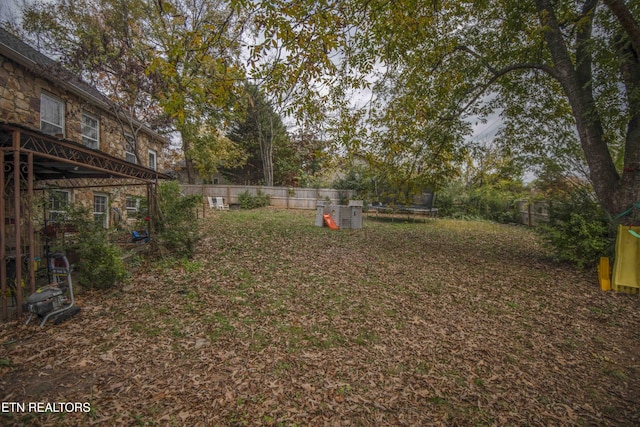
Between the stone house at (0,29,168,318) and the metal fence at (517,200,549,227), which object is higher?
the stone house at (0,29,168,318)

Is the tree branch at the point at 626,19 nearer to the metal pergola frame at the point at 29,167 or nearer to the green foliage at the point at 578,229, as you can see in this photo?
the green foliage at the point at 578,229

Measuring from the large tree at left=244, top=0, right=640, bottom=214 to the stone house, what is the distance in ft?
10.5

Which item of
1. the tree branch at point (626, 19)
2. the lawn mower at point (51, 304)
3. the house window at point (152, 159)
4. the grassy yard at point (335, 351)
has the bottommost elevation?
the grassy yard at point (335, 351)

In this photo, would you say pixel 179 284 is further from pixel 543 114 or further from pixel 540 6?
pixel 543 114

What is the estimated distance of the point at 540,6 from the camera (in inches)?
217

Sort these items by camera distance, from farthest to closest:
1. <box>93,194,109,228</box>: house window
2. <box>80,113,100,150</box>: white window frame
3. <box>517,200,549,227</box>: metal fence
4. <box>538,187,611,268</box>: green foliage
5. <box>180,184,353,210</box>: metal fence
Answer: <box>180,184,353,210</box>: metal fence → <box>517,200,549,227</box>: metal fence → <box>93,194,109,228</box>: house window → <box>80,113,100,150</box>: white window frame → <box>538,187,611,268</box>: green foliage

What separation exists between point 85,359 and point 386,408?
2987 mm

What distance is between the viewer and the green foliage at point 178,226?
618 centimetres

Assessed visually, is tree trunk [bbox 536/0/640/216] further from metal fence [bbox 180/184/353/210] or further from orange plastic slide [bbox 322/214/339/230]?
metal fence [bbox 180/184/353/210]

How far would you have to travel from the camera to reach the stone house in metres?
3.61

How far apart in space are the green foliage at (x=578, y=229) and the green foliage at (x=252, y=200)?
14.5 metres

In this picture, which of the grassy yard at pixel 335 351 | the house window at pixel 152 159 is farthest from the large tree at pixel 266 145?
the grassy yard at pixel 335 351

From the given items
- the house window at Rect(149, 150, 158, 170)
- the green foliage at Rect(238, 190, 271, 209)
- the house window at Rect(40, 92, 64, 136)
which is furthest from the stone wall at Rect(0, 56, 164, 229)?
the green foliage at Rect(238, 190, 271, 209)

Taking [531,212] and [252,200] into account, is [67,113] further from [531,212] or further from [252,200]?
[531,212]
